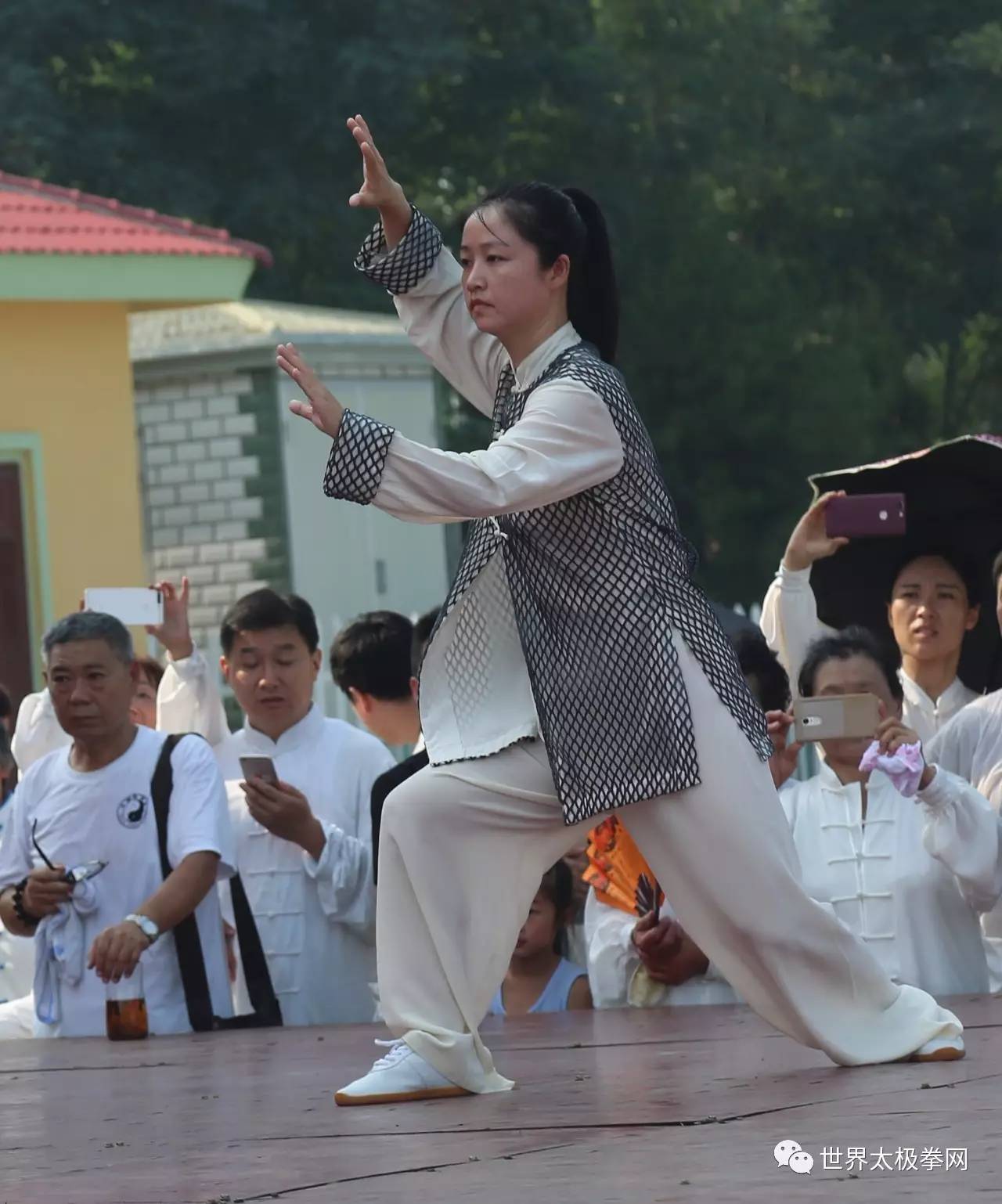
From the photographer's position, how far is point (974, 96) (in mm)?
33531

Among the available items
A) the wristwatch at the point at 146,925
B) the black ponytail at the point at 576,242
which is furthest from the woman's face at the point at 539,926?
the black ponytail at the point at 576,242

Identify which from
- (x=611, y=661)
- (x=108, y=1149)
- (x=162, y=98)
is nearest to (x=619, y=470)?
(x=611, y=661)

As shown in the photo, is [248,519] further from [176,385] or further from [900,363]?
[900,363]

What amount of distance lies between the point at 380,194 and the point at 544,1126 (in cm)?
195

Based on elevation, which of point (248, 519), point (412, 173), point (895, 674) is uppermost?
point (412, 173)

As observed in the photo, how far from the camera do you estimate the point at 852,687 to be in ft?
22.5

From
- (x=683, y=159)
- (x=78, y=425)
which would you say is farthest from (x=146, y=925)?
(x=683, y=159)

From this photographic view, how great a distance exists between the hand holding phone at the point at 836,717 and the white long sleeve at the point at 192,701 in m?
2.42

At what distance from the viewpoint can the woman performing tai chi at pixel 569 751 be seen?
→ 5.17m

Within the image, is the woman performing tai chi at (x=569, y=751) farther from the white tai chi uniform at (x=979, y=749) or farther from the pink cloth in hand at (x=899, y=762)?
the white tai chi uniform at (x=979, y=749)

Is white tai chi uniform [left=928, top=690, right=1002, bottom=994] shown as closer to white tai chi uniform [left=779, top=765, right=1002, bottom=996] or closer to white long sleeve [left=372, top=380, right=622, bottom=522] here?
white tai chi uniform [left=779, top=765, right=1002, bottom=996]

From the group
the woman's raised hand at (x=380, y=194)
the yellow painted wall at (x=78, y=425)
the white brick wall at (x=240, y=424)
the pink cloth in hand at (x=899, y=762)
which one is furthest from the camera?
the white brick wall at (x=240, y=424)

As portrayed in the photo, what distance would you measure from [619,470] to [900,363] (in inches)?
1153

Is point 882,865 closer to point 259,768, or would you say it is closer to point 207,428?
point 259,768
